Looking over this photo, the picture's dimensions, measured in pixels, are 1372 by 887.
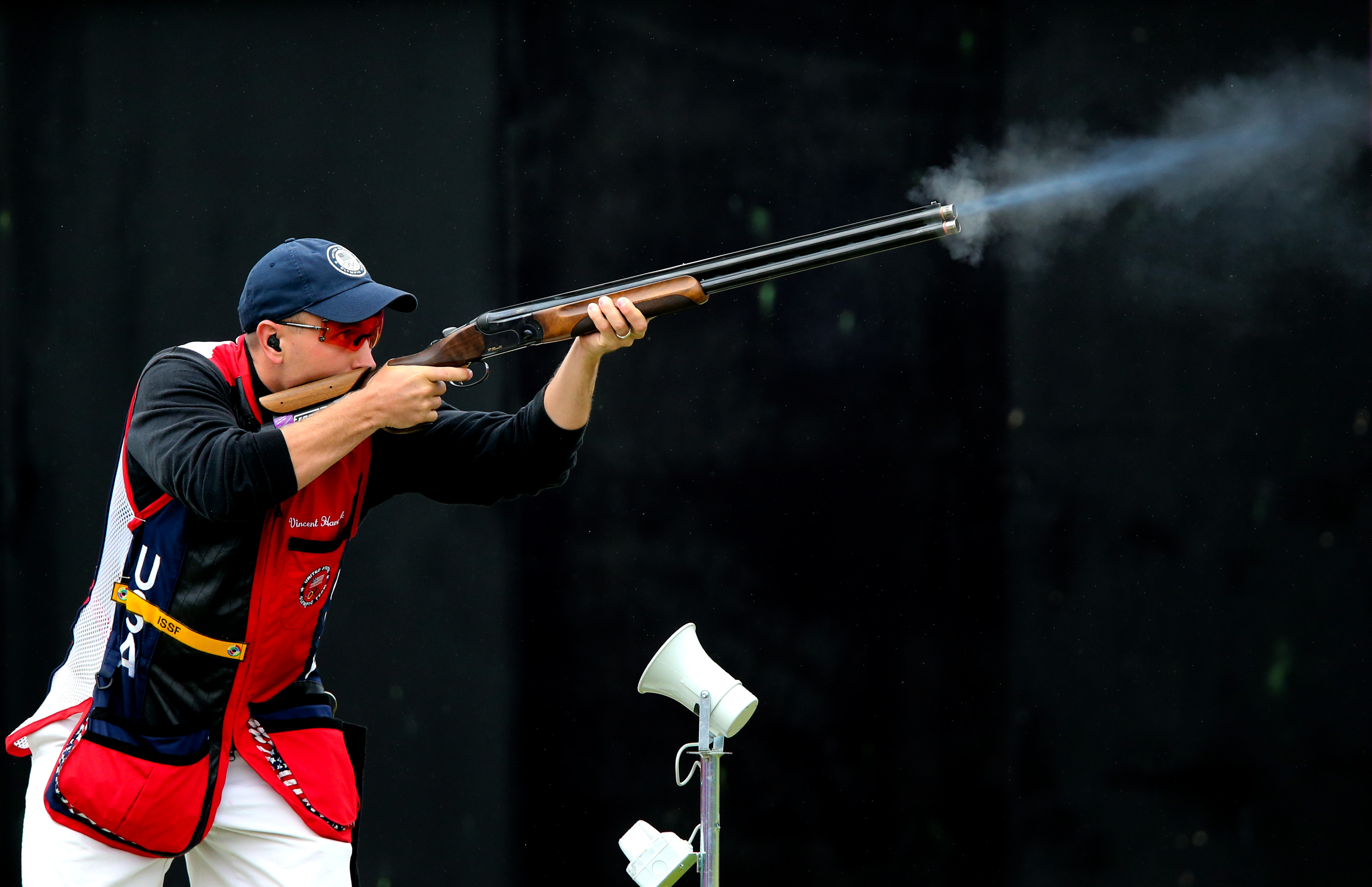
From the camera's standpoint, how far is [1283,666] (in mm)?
3998

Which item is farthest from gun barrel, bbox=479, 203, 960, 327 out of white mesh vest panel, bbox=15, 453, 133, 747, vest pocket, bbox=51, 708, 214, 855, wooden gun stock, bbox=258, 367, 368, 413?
vest pocket, bbox=51, 708, 214, 855

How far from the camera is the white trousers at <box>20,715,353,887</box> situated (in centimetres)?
249

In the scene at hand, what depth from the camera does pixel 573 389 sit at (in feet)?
8.94

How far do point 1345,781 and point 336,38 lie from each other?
413cm

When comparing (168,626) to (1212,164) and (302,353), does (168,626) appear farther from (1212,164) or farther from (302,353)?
(1212,164)

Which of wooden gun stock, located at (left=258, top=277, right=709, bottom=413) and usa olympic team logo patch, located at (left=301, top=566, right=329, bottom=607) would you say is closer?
usa olympic team logo patch, located at (left=301, top=566, right=329, bottom=607)

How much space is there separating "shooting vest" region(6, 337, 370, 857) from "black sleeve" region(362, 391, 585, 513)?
0.20 m

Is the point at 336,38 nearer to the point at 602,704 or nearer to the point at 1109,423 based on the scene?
the point at 602,704

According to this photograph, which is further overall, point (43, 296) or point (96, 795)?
point (43, 296)

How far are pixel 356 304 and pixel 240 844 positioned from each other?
→ 115 cm

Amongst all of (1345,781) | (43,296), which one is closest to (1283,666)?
(1345,781)

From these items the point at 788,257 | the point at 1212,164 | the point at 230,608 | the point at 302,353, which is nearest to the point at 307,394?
the point at 302,353

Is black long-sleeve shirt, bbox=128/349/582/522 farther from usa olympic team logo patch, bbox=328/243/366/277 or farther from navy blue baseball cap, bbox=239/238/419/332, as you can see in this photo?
usa olympic team logo patch, bbox=328/243/366/277

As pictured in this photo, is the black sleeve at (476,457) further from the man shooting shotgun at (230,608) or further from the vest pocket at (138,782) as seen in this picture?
the vest pocket at (138,782)
